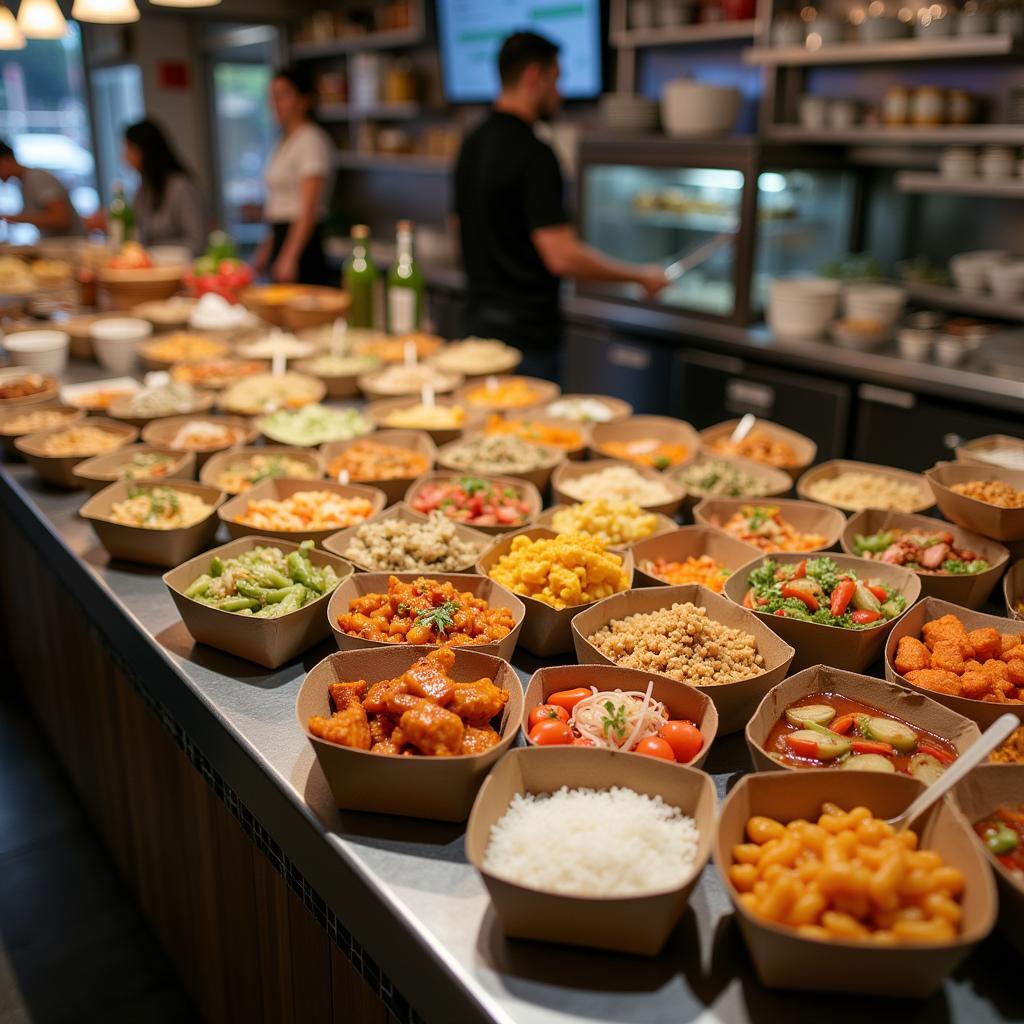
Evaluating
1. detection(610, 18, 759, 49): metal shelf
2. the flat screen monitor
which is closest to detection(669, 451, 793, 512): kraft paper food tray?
detection(610, 18, 759, 49): metal shelf

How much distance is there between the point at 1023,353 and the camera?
3752mm

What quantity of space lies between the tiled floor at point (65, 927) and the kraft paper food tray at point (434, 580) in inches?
50.0

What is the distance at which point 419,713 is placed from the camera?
4.36 ft

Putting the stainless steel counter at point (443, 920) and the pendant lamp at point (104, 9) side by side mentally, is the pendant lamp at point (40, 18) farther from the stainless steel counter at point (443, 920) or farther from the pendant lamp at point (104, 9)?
the stainless steel counter at point (443, 920)

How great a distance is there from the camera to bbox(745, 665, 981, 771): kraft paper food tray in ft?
4.51

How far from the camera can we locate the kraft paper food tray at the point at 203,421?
259 cm

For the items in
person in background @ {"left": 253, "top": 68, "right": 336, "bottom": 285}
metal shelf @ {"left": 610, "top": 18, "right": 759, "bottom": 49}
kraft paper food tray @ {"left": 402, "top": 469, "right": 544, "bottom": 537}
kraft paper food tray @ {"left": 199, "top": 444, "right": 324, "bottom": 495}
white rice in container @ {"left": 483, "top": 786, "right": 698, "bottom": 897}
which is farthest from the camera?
person in background @ {"left": 253, "top": 68, "right": 336, "bottom": 285}

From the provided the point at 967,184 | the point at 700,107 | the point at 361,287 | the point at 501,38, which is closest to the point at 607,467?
the point at 361,287

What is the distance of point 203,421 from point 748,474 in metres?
1.46

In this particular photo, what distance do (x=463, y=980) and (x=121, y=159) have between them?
11118 millimetres

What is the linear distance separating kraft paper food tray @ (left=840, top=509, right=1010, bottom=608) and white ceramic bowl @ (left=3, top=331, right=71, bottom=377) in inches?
106

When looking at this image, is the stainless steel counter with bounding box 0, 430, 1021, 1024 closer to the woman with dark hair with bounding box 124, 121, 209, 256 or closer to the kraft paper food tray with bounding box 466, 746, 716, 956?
the kraft paper food tray with bounding box 466, 746, 716, 956

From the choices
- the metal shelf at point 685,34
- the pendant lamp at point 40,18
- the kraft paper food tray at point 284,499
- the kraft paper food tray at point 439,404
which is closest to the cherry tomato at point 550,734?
the kraft paper food tray at point 284,499

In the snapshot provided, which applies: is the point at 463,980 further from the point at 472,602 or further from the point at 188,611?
the point at 188,611
